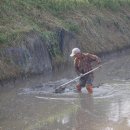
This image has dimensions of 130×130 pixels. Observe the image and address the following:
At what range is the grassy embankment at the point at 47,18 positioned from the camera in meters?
20.5

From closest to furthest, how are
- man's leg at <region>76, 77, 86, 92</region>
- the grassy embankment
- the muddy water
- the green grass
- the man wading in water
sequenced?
the muddy water
the man wading in water
man's leg at <region>76, 77, 86, 92</region>
the green grass
the grassy embankment

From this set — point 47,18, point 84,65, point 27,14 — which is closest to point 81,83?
point 84,65

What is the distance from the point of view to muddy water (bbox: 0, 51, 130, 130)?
474 inches

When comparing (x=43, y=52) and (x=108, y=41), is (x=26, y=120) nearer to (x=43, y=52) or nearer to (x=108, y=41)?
(x=43, y=52)

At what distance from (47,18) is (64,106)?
33.7ft

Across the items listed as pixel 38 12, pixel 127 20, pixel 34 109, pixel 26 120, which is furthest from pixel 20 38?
pixel 127 20

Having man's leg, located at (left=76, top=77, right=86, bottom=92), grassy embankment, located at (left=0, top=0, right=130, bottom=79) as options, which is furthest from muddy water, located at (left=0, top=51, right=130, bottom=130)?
grassy embankment, located at (left=0, top=0, right=130, bottom=79)

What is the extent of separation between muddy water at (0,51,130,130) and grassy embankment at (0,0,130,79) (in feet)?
6.12

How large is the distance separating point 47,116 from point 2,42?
22.4 ft

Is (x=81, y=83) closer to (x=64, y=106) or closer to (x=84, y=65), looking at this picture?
(x=84, y=65)

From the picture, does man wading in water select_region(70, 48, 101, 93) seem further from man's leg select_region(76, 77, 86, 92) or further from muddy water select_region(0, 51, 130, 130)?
muddy water select_region(0, 51, 130, 130)

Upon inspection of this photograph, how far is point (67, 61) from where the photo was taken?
22.8m

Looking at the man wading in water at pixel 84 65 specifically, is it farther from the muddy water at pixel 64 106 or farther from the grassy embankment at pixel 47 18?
the grassy embankment at pixel 47 18

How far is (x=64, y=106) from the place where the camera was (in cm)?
1433
